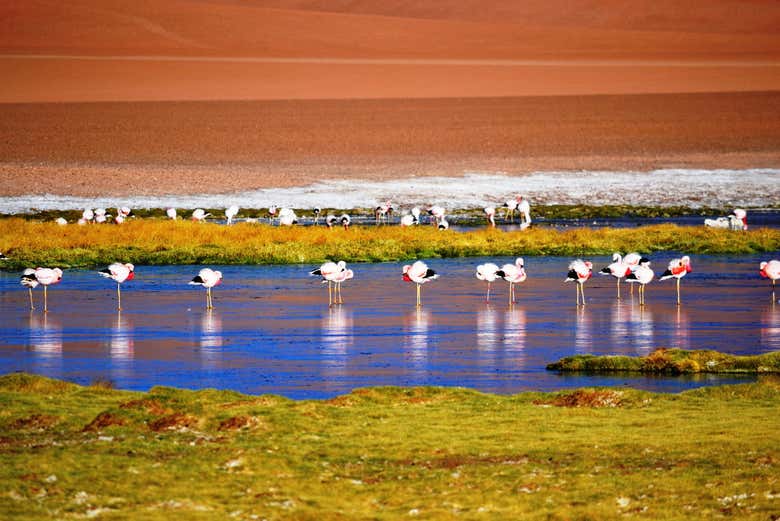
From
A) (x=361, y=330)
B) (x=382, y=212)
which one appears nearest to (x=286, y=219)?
(x=382, y=212)

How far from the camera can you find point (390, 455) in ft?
42.7

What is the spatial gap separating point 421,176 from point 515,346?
1888 inches

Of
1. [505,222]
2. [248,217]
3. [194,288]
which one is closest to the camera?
[194,288]

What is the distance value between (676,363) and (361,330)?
267 inches

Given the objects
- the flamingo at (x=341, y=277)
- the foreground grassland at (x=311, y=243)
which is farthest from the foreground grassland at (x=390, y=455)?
the foreground grassland at (x=311, y=243)

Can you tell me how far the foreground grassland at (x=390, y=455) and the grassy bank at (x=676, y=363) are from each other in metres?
2.96

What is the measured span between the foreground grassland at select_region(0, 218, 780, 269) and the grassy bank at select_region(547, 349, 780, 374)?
16380 millimetres

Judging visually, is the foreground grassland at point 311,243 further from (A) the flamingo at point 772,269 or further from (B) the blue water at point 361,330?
(A) the flamingo at point 772,269

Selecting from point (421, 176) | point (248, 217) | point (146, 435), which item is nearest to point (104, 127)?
point (421, 176)

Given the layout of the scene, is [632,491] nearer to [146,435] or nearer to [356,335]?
[146,435]

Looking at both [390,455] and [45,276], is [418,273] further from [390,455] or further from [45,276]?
[390,455]

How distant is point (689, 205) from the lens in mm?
55375

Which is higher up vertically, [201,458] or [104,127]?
[104,127]

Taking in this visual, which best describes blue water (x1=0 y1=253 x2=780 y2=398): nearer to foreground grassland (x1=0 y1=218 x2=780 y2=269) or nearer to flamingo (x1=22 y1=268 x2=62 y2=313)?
flamingo (x1=22 y1=268 x2=62 y2=313)
